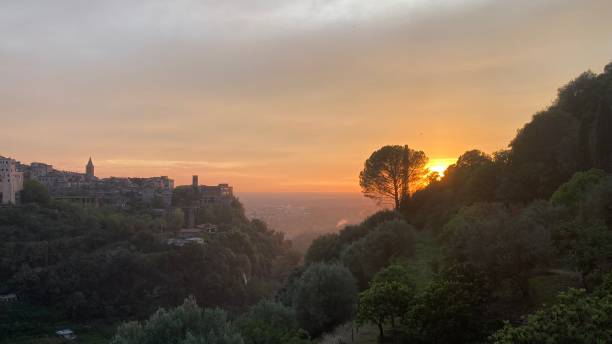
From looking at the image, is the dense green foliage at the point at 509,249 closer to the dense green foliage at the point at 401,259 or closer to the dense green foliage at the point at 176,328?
the dense green foliage at the point at 401,259

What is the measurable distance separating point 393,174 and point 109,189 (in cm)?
6960

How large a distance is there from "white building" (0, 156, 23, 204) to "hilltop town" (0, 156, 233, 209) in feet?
10.5

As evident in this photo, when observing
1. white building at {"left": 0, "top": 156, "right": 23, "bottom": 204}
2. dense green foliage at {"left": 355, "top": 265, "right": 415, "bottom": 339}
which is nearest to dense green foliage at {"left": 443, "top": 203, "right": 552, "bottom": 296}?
dense green foliage at {"left": 355, "top": 265, "right": 415, "bottom": 339}

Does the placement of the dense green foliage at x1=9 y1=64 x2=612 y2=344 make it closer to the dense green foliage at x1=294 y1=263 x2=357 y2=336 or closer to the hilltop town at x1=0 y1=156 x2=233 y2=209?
the dense green foliage at x1=294 y1=263 x2=357 y2=336

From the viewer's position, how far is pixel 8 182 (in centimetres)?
6625

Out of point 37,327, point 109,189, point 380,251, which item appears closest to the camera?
point 380,251

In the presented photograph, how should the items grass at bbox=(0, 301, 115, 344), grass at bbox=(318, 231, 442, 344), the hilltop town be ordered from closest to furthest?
grass at bbox=(318, 231, 442, 344) → grass at bbox=(0, 301, 115, 344) → the hilltop town

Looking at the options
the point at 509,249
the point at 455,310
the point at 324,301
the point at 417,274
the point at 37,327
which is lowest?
the point at 37,327

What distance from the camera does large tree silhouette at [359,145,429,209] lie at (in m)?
34.6

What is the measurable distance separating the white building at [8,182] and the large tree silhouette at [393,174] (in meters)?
56.8

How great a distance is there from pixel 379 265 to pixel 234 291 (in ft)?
98.8

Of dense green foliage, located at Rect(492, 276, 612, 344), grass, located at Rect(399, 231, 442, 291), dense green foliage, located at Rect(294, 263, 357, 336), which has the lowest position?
dense green foliage, located at Rect(294, 263, 357, 336)

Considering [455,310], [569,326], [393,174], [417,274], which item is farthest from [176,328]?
[393,174]

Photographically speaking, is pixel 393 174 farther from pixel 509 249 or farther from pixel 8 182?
pixel 8 182
